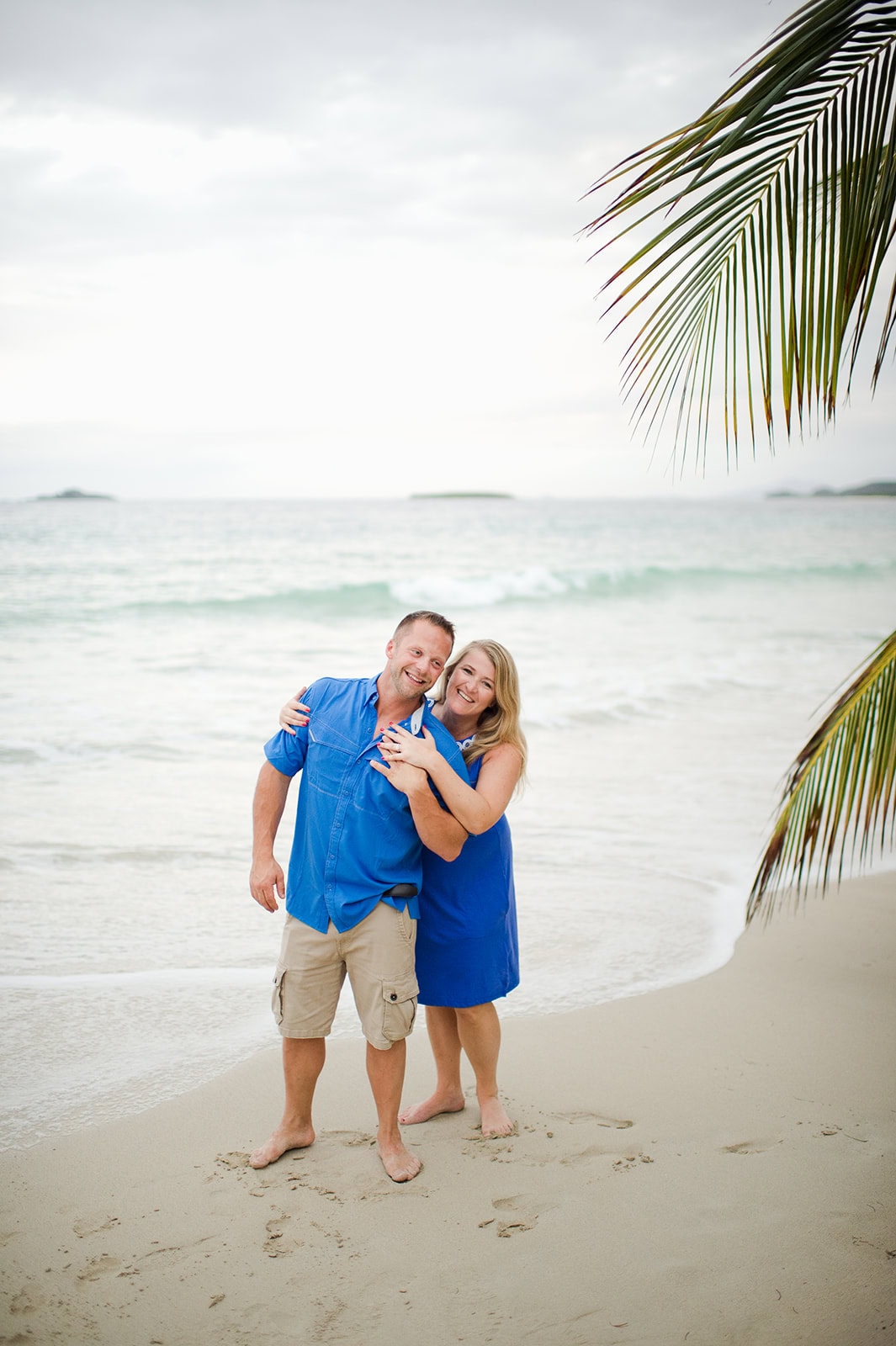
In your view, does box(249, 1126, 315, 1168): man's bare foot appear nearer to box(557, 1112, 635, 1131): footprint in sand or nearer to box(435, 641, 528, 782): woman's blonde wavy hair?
box(557, 1112, 635, 1131): footprint in sand

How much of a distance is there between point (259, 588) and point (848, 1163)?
2201 cm

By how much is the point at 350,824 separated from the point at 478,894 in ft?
1.99

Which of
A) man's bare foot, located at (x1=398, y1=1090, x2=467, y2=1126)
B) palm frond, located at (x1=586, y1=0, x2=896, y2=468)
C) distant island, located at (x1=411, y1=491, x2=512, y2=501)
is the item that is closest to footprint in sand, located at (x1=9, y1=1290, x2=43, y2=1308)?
man's bare foot, located at (x1=398, y1=1090, x2=467, y2=1126)

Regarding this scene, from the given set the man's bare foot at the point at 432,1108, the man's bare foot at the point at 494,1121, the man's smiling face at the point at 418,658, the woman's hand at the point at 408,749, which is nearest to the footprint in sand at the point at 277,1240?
the man's bare foot at the point at 432,1108

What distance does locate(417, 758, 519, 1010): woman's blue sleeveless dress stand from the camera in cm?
331

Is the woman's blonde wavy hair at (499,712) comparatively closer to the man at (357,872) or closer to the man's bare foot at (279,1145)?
the man at (357,872)

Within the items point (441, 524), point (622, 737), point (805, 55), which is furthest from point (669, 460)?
point (441, 524)

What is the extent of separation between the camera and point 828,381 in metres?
2.15

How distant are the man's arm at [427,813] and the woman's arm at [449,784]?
0.03 meters

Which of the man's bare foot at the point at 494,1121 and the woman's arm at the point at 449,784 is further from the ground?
the woman's arm at the point at 449,784

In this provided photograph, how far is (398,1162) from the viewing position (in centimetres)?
311

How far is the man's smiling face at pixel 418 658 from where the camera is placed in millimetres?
3074

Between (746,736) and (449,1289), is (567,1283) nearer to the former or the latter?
(449,1289)

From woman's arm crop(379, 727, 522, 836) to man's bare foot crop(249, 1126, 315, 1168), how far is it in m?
1.30
